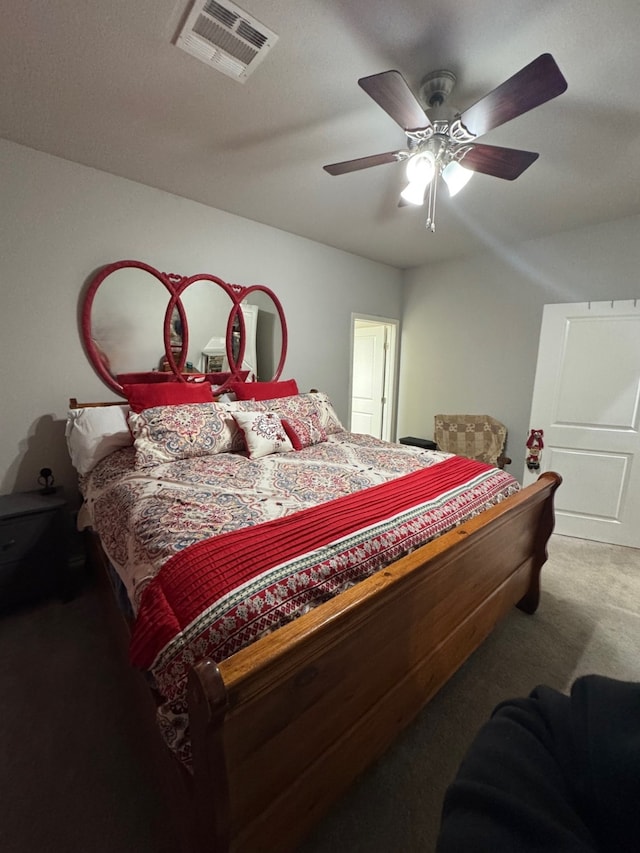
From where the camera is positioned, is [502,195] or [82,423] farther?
[502,195]

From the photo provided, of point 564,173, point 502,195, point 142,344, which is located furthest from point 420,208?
point 142,344

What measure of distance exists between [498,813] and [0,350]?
8.94 feet

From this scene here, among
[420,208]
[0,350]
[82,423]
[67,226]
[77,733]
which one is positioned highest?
[420,208]

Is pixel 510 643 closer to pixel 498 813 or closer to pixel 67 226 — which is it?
pixel 498 813

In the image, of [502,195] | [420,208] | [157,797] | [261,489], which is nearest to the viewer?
[157,797]

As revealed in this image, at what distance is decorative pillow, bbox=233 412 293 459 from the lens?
2146 mm

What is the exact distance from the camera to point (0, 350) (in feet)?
6.66

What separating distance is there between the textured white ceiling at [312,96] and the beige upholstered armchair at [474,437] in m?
1.87

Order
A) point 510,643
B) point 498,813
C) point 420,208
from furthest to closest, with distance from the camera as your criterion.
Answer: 1. point 420,208
2. point 510,643
3. point 498,813

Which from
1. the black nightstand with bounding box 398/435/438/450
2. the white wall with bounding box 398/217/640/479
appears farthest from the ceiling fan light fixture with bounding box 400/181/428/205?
the black nightstand with bounding box 398/435/438/450

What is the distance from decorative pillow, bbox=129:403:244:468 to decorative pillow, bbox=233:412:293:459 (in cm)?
12

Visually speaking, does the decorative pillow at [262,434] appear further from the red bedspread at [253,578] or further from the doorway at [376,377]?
the doorway at [376,377]

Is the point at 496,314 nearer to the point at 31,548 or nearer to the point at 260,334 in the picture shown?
the point at 260,334

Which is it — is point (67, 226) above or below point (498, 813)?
above
